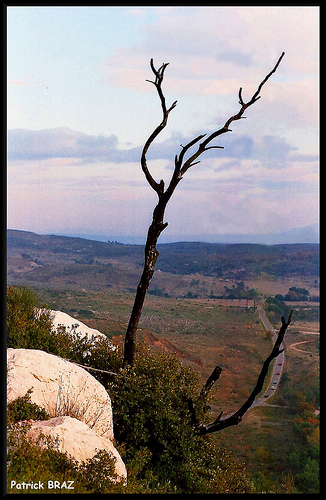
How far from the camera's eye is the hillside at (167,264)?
56.2 meters

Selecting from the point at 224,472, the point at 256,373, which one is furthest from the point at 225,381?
the point at 224,472

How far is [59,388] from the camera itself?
7.68 metres

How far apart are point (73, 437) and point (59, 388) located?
1.23 metres

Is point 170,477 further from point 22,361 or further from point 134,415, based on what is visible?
point 22,361

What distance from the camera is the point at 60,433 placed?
21.2ft

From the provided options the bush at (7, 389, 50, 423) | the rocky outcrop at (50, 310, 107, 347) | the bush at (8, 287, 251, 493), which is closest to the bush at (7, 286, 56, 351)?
the bush at (8, 287, 251, 493)

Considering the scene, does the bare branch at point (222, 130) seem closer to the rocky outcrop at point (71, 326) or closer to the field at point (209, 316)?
the rocky outcrop at point (71, 326)

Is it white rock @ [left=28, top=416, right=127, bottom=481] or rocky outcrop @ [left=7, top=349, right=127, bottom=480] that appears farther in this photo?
rocky outcrop @ [left=7, top=349, right=127, bottom=480]

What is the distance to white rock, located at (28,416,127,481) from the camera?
6441 millimetres

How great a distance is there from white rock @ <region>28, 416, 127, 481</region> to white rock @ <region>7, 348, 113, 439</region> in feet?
1.87

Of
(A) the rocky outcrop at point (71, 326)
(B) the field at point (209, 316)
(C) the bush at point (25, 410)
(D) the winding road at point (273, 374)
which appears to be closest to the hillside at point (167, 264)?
(B) the field at point (209, 316)

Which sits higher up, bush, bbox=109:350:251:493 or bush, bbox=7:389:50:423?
bush, bbox=7:389:50:423

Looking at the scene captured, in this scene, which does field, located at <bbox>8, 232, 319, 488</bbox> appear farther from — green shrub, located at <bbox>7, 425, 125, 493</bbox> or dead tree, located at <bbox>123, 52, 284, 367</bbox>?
green shrub, located at <bbox>7, 425, 125, 493</bbox>

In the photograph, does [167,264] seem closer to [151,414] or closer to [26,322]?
[26,322]
